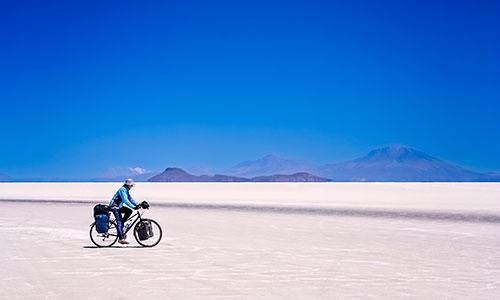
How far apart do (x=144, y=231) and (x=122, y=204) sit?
0.97 m

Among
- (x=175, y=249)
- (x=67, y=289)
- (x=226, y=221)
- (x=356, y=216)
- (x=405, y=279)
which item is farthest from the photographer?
(x=356, y=216)

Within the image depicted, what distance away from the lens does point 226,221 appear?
23.0m

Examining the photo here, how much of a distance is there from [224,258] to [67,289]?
13.8 feet

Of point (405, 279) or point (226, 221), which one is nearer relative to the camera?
point (405, 279)

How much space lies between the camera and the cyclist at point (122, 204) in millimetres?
14211

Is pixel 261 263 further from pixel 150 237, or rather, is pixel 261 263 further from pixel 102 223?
pixel 102 223

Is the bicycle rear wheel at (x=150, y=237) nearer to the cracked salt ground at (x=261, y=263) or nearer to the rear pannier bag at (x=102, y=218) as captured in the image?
the cracked salt ground at (x=261, y=263)

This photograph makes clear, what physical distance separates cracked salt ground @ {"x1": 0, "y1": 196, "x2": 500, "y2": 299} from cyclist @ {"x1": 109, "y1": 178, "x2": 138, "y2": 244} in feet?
2.28

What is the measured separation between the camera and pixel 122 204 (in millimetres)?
14461

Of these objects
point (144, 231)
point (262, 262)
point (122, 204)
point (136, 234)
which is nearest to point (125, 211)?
point (122, 204)

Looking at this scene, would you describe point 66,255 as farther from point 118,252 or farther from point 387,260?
point 387,260

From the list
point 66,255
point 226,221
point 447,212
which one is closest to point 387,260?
point 66,255

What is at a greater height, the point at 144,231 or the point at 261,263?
the point at 144,231

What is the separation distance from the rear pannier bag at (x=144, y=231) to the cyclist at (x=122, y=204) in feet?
1.38
